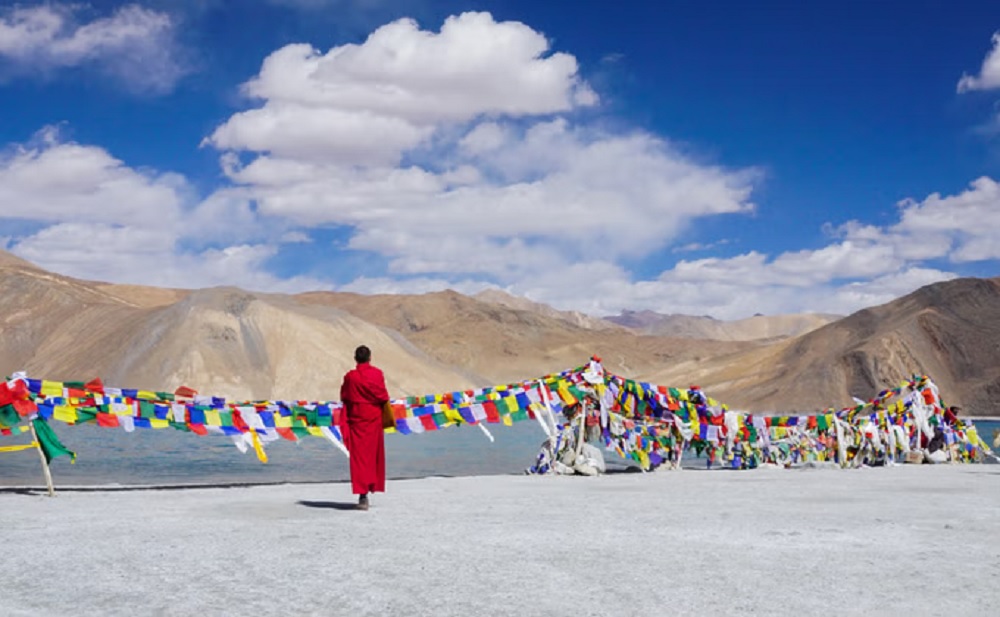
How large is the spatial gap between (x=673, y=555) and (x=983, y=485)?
10098 mm

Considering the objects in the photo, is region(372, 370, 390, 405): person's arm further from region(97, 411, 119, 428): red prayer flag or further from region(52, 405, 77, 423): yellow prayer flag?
region(97, 411, 119, 428): red prayer flag

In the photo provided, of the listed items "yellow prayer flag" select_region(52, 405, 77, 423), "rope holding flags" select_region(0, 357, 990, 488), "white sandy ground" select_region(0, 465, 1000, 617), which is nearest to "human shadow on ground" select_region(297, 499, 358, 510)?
"white sandy ground" select_region(0, 465, 1000, 617)

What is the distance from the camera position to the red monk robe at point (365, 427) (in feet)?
36.8

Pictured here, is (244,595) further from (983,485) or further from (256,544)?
(983,485)

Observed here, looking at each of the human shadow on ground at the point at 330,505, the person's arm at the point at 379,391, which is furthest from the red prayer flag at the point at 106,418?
the person's arm at the point at 379,391

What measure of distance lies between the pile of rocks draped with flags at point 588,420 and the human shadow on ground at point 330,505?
3.04m

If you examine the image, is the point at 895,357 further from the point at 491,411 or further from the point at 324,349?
the point at 491,411

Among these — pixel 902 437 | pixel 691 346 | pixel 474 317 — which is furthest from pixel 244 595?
pixel 691 346

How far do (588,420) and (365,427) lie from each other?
849 cm

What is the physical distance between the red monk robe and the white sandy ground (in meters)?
0.40

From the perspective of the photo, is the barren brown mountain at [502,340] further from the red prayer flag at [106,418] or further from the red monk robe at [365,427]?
the red monk robe at [365,427]

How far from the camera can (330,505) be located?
1203 centimetres

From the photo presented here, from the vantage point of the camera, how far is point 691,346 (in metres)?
194

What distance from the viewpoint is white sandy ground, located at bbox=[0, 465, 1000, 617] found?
644 cm
